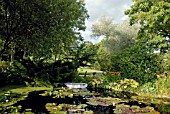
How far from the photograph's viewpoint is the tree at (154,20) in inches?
969

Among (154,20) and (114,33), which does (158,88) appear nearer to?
(154,20)

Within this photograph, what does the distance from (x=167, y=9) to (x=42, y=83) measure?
14542 mm

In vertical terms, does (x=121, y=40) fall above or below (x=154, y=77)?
above

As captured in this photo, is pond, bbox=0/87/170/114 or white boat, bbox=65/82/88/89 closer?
pond, bbox=0/87/170/114

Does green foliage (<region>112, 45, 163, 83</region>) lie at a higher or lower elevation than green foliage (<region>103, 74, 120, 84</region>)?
higher

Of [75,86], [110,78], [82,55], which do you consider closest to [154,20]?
[110,78]

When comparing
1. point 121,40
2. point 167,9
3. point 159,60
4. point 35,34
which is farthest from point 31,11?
point 121,40

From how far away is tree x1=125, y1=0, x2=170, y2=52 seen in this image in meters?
24.6

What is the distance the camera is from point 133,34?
5078 cm

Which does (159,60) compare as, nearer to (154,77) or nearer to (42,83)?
(154,77)

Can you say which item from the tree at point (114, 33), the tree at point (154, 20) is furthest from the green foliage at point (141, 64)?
the tree at point (114, 33)

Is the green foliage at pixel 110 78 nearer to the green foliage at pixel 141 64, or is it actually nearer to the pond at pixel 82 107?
the green foliage at pixel 141 64

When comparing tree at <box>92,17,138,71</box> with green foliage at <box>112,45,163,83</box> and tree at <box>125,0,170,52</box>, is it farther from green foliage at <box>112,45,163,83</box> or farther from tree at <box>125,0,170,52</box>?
green foliage at <box>112,45,163,83</box>

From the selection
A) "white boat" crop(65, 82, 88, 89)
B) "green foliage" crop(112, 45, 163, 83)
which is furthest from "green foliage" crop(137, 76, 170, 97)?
"white boat" crop(65, 82, 88, 89)
